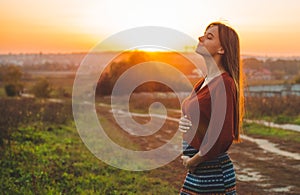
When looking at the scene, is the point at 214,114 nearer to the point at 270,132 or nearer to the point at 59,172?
the point at 59,172

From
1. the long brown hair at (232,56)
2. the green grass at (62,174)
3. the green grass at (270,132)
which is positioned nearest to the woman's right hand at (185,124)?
the long brown hair at (232,56)

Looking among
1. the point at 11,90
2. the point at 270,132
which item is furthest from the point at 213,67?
the point at 11,90

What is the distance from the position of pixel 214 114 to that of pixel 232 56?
40 centimetres

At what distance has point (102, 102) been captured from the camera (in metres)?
31.2

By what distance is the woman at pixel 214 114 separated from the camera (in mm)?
2752

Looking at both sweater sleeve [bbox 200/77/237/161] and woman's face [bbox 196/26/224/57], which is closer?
sweater sleeve [bbox 200/77/237/161]

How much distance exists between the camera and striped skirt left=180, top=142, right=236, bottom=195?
9.56ft

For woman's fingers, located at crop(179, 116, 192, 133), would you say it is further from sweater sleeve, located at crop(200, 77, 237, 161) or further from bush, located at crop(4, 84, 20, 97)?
bush, located at crop(4, 84, 20, 97)

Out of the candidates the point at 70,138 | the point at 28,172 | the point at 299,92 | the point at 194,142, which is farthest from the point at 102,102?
the point at 194,142

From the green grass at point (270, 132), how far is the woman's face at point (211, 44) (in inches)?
382

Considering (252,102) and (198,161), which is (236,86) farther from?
(252,102)

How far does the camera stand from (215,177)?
115 inches

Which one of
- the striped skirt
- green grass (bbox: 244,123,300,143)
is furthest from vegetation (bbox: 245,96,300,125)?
the striped skirt

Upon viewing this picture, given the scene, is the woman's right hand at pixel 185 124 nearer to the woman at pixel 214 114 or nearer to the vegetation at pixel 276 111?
the woman at pixel 214 114
